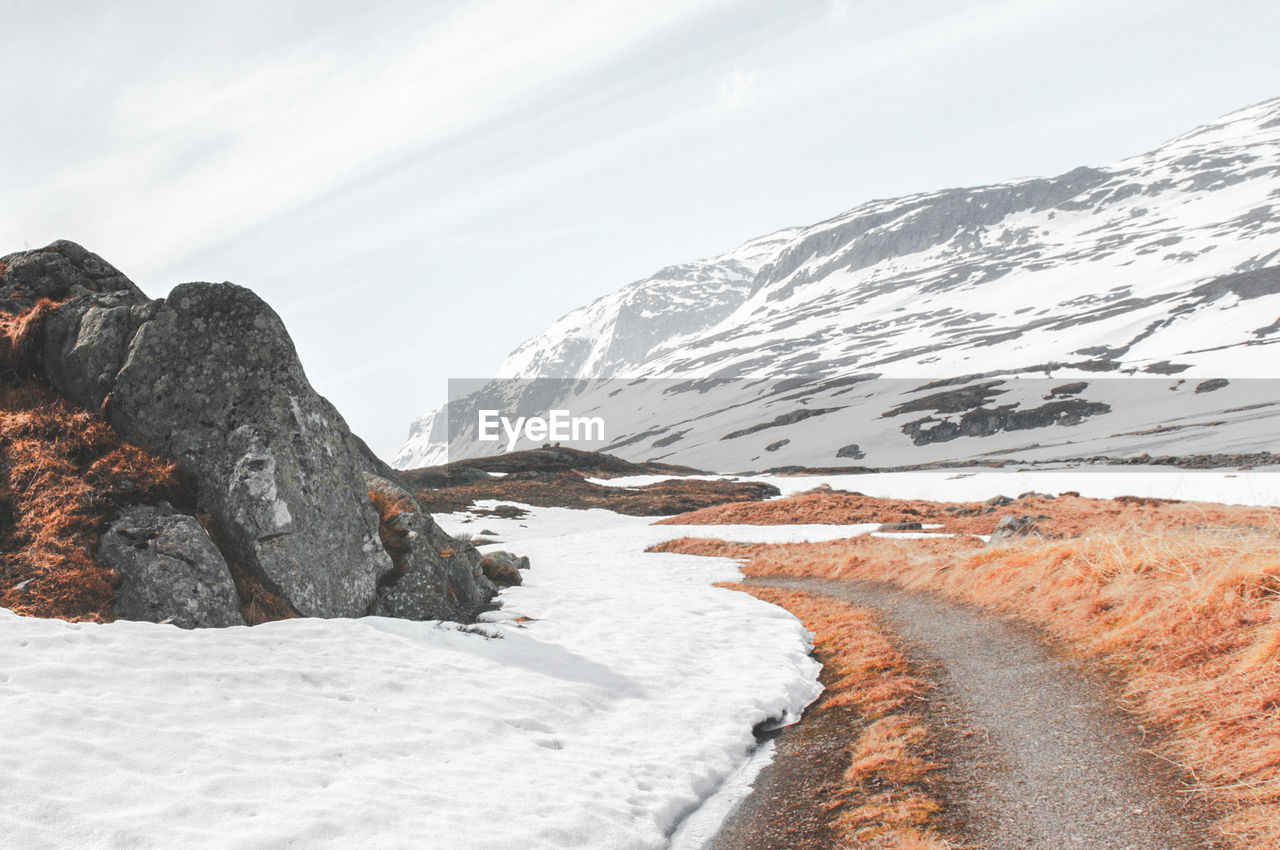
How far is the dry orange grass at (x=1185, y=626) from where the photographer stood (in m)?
5.12

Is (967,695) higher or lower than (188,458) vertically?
lower

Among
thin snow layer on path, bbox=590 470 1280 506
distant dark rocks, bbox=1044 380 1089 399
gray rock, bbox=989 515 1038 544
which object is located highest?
gray rock, bbox=989 515 1038 544

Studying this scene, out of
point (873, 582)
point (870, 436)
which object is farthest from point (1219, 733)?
point (870, 436)

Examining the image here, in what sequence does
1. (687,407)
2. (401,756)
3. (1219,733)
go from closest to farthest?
(1219,733)
(401,756)
(687,407)

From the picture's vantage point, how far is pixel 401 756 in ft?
21.7

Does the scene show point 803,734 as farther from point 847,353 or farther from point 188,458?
point 847,353

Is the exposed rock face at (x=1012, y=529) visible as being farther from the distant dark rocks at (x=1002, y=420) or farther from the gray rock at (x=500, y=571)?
the distant dark rocks at (x=1002, y=420)

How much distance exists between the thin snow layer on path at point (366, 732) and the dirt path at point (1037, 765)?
1429 mm

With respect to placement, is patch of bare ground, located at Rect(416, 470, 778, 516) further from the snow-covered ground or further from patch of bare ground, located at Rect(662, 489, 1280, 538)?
the snow-covered ground

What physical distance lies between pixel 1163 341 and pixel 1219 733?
134 m

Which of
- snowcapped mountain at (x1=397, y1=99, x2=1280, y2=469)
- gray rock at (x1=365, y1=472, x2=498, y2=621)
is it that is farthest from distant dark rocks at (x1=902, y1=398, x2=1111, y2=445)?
gray rock at (x1=365, y1=472, x2=498, y2=621)

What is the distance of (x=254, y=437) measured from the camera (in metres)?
10.9

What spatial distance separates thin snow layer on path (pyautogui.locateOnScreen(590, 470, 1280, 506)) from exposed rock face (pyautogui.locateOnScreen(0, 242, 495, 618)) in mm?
43058

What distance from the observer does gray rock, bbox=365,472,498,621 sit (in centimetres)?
1213
